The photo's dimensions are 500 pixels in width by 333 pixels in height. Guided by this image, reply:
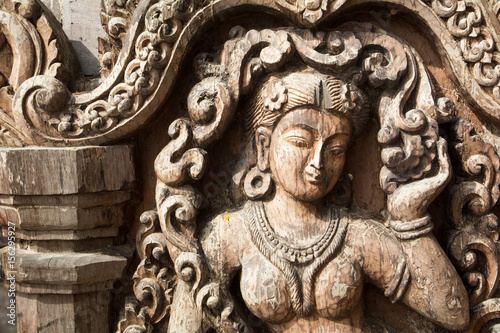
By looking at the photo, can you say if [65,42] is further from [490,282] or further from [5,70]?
[490,282]

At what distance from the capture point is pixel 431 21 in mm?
2082

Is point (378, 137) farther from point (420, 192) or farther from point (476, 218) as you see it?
point (476, 218)

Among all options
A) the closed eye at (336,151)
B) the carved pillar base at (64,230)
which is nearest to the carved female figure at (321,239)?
the closed eye at (336,151)

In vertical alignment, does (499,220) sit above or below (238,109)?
below

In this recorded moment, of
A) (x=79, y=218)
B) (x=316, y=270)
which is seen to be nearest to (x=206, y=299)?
(x=316, y=270)

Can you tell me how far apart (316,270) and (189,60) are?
993mm

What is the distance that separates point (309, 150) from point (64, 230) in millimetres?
1047

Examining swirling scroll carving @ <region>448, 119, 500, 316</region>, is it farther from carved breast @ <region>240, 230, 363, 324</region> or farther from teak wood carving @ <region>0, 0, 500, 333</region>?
carved breast @ <region>240, 230, 363, 324</region>

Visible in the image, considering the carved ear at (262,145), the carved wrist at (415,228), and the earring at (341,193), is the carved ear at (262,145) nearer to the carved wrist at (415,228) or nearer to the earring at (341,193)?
the earring at (341,193)

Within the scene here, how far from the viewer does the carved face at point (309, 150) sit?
2027 mm

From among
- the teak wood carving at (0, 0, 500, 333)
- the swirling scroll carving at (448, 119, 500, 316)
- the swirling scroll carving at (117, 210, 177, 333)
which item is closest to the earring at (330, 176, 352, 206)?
the teak wood carving at (0, 0, 500, 333)

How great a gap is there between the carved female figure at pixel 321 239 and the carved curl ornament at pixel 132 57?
309 millimetres

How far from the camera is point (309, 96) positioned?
201cm

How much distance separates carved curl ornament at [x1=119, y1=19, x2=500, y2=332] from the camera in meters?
2.06
